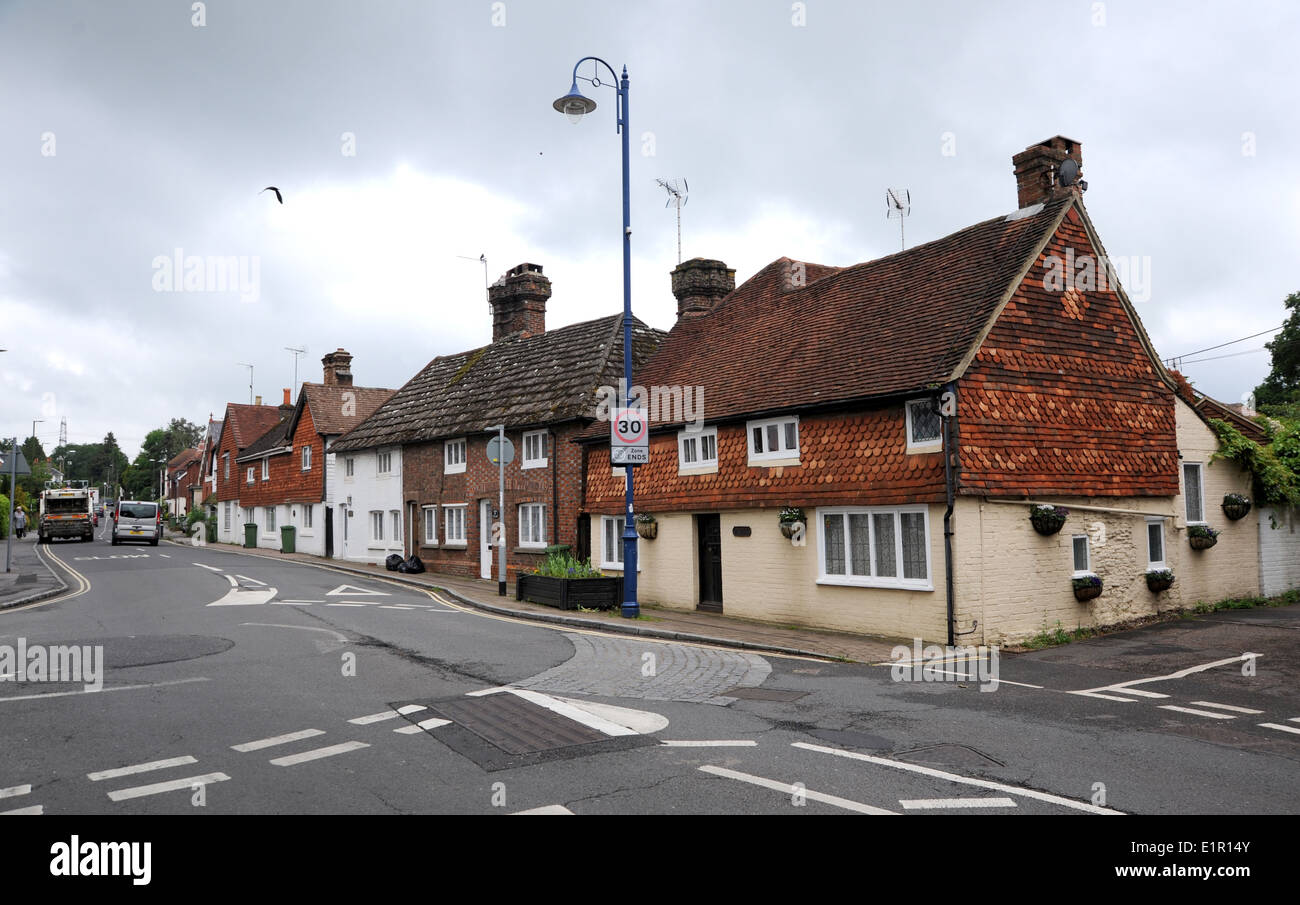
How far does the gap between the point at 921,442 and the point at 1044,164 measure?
710 cm

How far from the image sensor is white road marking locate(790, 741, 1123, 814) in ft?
19.8

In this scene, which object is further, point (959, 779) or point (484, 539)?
point (484, 539)

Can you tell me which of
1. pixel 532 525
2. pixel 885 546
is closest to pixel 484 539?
pixel 532 525

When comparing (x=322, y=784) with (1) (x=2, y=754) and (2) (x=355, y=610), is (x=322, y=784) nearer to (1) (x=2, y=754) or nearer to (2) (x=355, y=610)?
(1) (x=2, y=754)

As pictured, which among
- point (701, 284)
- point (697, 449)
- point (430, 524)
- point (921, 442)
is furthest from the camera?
point (430, 524)

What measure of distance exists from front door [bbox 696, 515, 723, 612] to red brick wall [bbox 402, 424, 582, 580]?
16.3 feet

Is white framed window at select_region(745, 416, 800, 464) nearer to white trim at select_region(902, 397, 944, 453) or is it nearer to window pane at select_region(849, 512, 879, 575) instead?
window pane at select_region(849, 512, 879, 575)

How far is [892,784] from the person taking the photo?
6.45 meters

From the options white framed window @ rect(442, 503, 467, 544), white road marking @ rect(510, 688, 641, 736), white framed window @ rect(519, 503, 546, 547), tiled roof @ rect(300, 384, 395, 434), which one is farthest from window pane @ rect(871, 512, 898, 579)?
tiled roof @ rect(300, 384, 395, 434)

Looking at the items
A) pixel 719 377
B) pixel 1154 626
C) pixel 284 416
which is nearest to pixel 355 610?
pixel 719 377

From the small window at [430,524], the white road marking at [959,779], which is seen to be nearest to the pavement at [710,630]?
the white road marking at [959,779]

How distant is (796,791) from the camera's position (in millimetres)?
6180

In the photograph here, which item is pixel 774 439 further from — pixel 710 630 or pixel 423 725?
pixel 423 725
